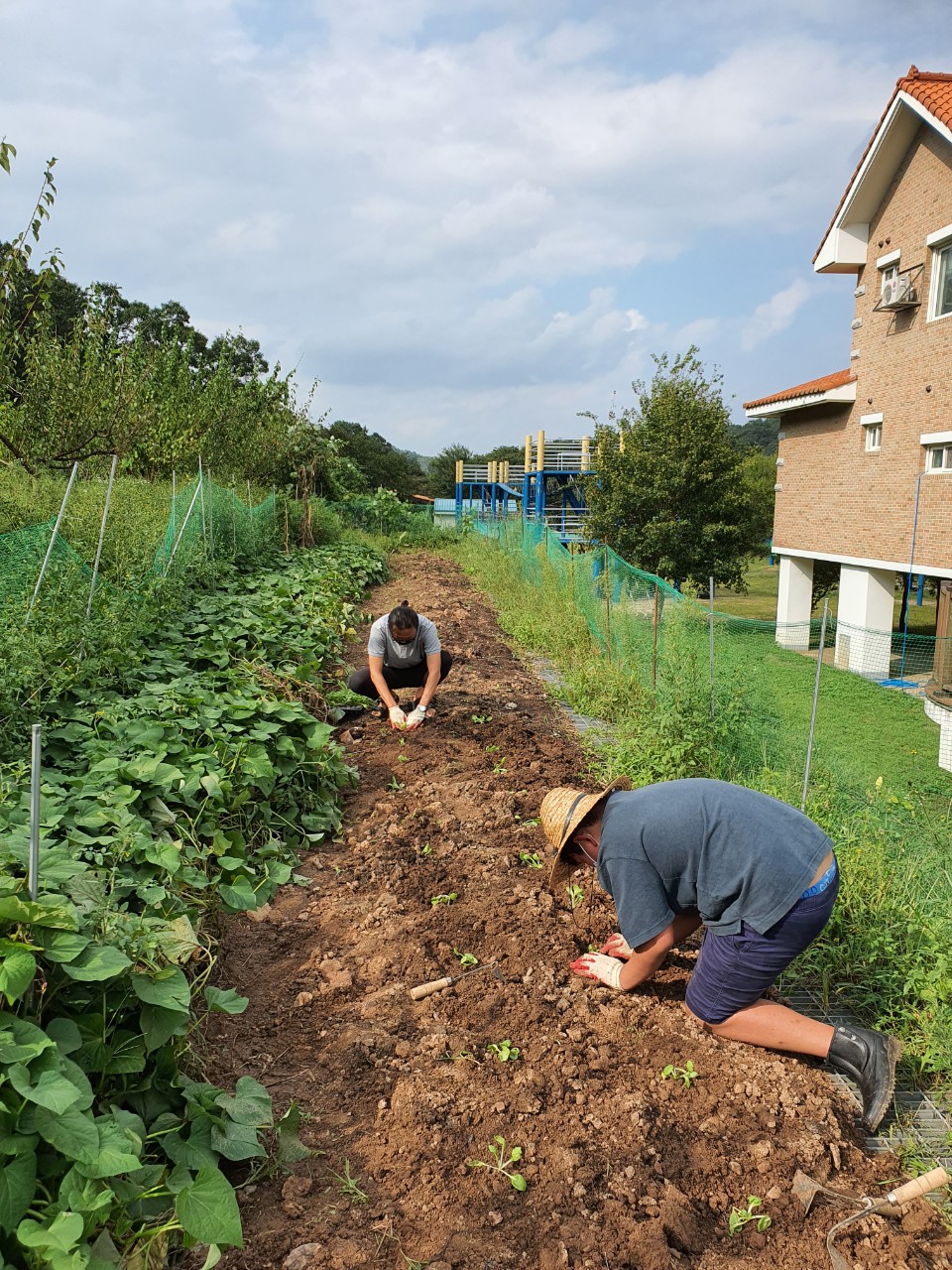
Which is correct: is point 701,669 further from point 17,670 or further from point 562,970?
point 17,670

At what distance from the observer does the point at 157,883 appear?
10.2 feet

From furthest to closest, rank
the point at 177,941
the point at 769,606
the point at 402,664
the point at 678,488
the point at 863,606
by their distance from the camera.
Answer: the point at 769,606, the point at 678,488, the point at 863,606, the point at 402,664, the point at 177,941

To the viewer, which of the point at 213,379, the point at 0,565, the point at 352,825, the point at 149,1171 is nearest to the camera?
the point at 149,1171

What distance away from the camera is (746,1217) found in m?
2.29

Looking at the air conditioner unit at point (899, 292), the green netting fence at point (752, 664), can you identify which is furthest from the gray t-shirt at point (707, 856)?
the air conditioner unit at point (899, 292)

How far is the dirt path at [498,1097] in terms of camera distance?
2189 mm

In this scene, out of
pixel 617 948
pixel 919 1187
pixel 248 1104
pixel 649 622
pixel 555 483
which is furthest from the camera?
pixel 555 483

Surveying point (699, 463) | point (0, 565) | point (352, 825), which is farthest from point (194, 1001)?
point (699, 463)

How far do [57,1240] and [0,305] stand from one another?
6.57 metres

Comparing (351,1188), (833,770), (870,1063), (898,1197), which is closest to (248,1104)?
(351,1188)

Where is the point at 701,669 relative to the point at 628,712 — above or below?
above

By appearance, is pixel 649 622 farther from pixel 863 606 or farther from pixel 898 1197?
pixel 863 606

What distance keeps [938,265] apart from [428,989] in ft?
48.8

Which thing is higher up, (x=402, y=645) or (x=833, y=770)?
(x=402, y=645)
